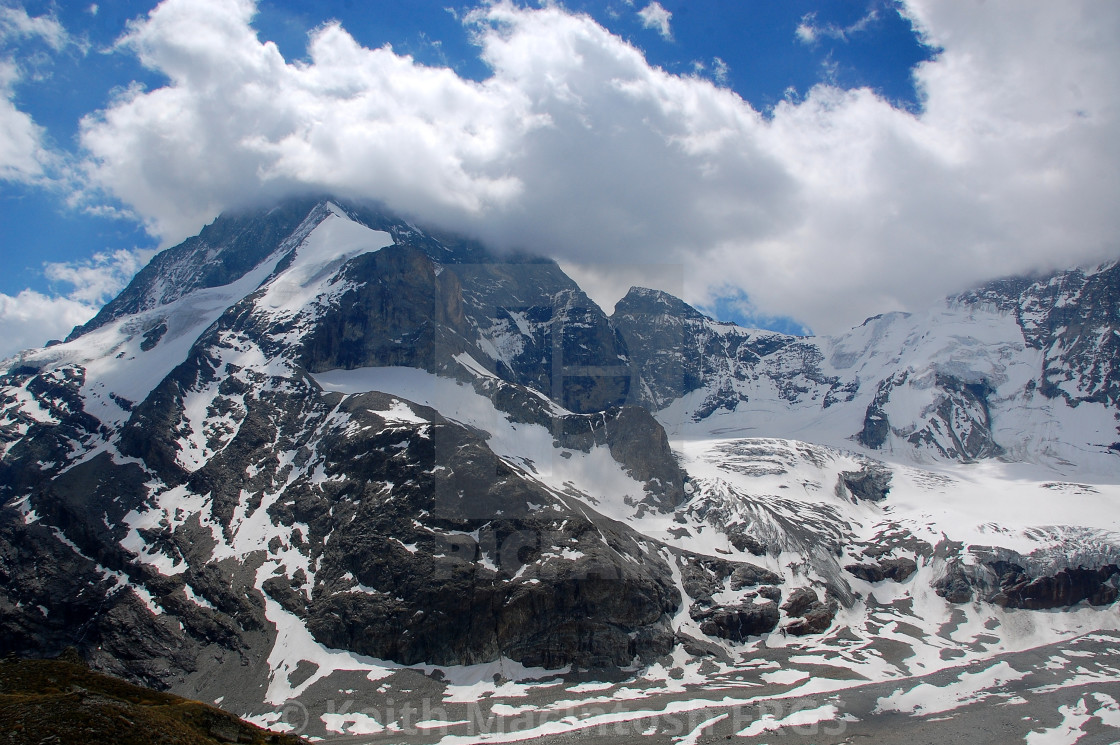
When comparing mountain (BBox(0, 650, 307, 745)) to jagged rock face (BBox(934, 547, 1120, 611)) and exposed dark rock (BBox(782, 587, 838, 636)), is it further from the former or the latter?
jagged rock face (BBox(934, 547, 1120, 611))

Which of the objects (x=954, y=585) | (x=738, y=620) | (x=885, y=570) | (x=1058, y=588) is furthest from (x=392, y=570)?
(x=1058, y=588)

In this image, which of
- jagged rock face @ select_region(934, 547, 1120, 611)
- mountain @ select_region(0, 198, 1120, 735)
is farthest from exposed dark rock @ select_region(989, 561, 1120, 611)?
mountain @ select_region(0, 198, 1120, 735)

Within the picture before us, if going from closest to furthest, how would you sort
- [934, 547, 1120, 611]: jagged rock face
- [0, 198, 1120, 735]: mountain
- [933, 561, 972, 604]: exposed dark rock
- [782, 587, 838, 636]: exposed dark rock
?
[0, 198, 1120, 735]: mountain → [782, 587, 838, 636]: exposed dark rock → [934, 547, 1120, 611]: jagged rock face → [933, 561, 972, 604]: exposed dark rock

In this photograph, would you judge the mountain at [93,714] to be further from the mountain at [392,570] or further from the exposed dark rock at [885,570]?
the exposed dark rock at [885,570]

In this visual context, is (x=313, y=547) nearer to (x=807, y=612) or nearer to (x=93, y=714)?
(x=93, y=714)

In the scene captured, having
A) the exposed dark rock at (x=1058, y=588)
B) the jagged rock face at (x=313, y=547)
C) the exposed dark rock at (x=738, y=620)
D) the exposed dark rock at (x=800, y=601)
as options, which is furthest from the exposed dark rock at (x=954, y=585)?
the jagged rock face at (x=313, y=547)

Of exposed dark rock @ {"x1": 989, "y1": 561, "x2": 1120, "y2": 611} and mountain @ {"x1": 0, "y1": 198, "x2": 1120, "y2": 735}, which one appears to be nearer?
mountain @ {"x1": 0, "y1": 198, "x2": 1120, "y2": 735}

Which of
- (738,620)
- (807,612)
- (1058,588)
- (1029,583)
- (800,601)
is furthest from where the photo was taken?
(1029,583)

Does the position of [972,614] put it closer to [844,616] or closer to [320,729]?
[844,616]

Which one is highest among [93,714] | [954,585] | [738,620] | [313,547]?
[313,547]

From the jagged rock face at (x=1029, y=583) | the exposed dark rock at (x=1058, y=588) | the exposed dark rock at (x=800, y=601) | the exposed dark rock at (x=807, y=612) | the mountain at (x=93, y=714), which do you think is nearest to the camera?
the mountain at (x=93, y=714)

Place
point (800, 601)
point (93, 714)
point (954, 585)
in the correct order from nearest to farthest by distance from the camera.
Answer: point (93, 714) < point (800, 601) < point (954, 585)
